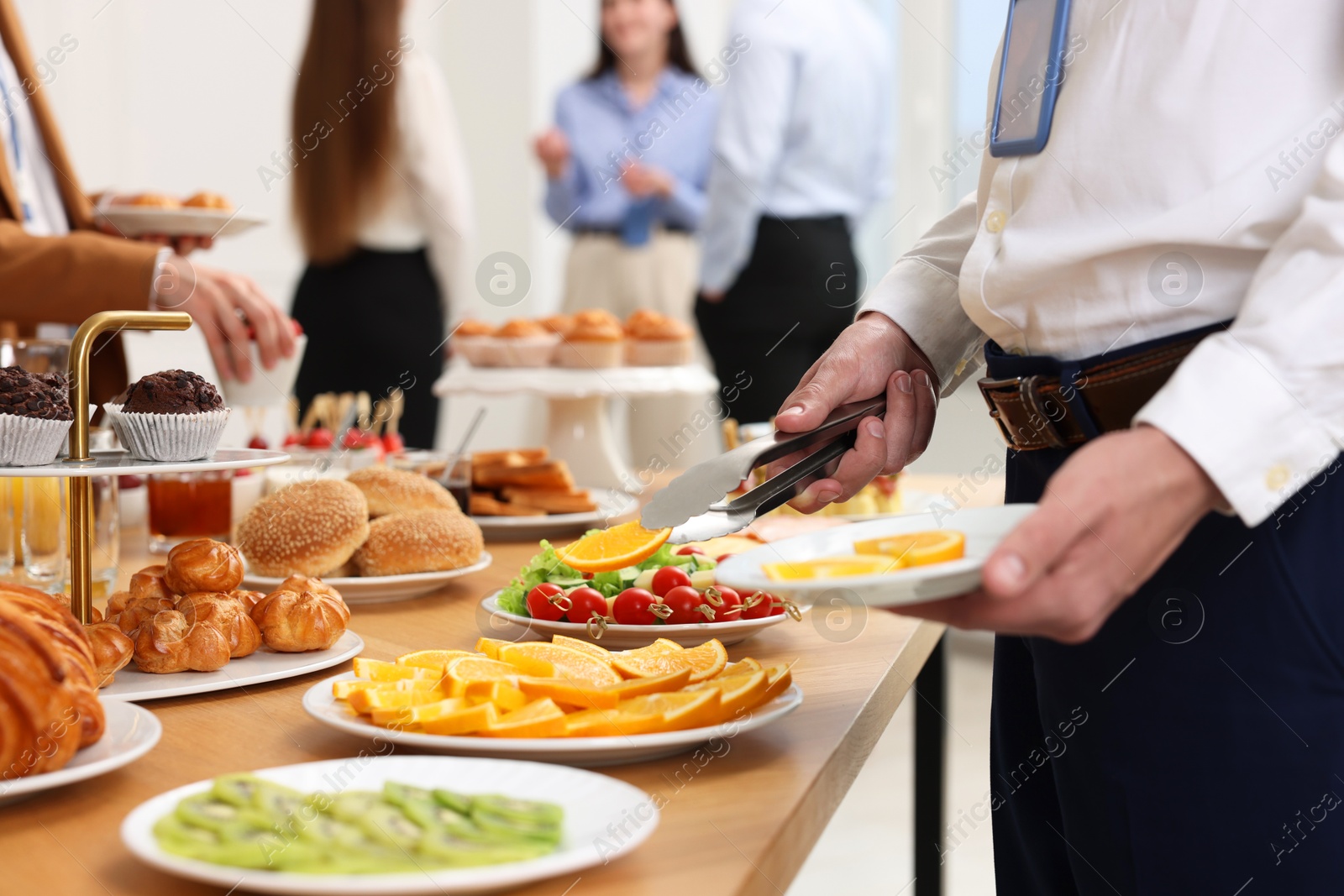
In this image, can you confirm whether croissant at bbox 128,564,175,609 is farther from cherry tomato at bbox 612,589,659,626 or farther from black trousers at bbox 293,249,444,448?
black trousers at bbox 293,249,444,448

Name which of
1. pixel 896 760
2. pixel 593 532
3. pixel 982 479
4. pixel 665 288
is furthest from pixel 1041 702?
pixel 665 288

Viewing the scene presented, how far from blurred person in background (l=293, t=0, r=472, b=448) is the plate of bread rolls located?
2460 millimetres

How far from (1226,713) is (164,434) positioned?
83cm

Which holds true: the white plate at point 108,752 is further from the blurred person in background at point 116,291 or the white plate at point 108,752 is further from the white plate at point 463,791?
the blurred person in background at point 116,291

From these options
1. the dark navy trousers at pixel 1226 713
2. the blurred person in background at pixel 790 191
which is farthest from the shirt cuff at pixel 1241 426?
the blurred person in background at pixel 790 191

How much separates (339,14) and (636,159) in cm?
153

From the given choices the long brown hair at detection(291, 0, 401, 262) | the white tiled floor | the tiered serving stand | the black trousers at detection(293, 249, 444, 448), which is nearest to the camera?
the tiered serving stand

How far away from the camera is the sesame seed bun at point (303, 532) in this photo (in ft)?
4.20

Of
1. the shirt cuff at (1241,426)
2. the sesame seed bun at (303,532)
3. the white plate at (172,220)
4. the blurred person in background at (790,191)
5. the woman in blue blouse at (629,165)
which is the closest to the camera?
the shirt cuff at (1241,426)

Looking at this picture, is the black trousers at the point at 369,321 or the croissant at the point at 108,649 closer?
the croissant at the point at 108,649

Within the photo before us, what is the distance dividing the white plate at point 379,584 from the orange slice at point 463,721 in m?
0.54

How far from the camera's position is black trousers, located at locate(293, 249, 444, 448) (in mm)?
3453

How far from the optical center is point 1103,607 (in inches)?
25.0

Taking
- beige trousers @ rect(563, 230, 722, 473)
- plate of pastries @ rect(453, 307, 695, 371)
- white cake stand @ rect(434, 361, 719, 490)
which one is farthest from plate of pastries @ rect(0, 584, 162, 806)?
beige trousers @ rect(563, 230, 722, 473)
